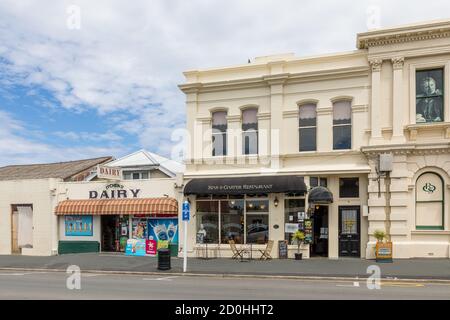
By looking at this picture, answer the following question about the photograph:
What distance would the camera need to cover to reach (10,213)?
2677cm

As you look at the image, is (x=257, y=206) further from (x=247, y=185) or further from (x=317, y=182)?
(x=317, y=182)

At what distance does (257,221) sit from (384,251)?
6052 millimetres

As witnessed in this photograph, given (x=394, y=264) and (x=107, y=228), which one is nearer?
(x=394, y=264)

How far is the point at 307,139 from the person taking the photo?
70.5 ft

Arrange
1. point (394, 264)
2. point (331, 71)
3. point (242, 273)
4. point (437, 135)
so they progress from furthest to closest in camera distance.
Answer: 1. point (331, 71)
2. point (437, 135)
3. point (394, 264)
4. point (242, 273)

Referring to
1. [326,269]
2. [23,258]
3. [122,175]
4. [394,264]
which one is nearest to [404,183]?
[394,264]

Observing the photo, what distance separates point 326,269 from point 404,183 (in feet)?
18.5

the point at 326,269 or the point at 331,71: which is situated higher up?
the point at 331,71

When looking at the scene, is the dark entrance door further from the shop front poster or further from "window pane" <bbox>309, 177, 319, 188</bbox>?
the shop front poster

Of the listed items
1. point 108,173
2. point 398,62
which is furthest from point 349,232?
point 108,173

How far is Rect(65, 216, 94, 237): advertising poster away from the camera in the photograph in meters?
25.1

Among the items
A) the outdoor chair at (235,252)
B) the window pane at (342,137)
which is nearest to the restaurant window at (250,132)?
the window pane at (342,137)

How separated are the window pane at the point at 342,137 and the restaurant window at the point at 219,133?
5.50 m

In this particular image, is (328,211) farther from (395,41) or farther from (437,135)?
(395,41)
